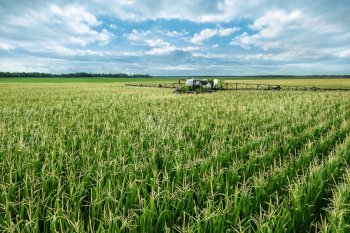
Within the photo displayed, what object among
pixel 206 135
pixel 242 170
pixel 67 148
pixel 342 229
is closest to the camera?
pixel 342 229

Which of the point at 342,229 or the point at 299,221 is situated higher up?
the point at 342,229

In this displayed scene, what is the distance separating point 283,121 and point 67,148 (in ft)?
28.4

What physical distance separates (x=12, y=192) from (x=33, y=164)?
43.7 inches

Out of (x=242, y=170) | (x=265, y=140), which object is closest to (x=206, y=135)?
(x=265, y=140)

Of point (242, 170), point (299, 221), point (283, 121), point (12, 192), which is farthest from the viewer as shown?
point (283, 121)

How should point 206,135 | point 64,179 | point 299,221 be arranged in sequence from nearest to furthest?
point 299,221, point 64,179, point 206,135

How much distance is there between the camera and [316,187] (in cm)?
399

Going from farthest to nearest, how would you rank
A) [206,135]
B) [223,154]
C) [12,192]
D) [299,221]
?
1. [206,135]
2. [223,154]
3. [12,192]
4. [299,221]

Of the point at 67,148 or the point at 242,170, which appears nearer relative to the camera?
the point at 242,170

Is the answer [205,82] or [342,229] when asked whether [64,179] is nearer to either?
[342,229]

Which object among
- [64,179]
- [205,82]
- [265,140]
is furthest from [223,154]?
[205,82]

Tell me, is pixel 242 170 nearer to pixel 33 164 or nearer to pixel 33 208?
pixel 33 208

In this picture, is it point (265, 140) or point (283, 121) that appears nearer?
point (265, 140)

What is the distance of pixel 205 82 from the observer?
45.7 metres
